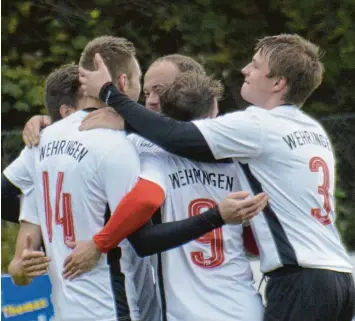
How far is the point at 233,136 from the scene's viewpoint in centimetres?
492

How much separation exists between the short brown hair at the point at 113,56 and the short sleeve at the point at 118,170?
362 mm

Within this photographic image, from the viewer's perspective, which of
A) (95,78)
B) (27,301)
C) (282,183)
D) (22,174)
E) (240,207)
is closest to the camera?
(240,207)

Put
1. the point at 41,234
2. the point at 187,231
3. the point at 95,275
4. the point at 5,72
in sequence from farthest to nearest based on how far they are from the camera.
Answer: the point at 5,72, the point at 41,234, the point at 95,275, the point at 187,231

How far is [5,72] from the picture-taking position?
1180 cm

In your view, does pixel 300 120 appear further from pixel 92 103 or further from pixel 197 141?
pixel 92 103

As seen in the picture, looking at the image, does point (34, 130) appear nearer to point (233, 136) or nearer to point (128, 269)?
point (128, 269)

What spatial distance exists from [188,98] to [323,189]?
2.01 feet

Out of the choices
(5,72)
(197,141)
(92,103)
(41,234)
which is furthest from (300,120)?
(5,72)

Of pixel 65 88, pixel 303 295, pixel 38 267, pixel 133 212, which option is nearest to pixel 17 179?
pixel 65 88

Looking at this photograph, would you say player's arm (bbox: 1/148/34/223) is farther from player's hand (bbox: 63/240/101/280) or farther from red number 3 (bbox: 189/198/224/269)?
red number 3 (bbox: 189/198/224/269)

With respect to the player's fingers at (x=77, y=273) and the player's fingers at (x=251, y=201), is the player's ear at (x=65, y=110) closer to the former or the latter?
the player's fingers at (x=77, y=273)

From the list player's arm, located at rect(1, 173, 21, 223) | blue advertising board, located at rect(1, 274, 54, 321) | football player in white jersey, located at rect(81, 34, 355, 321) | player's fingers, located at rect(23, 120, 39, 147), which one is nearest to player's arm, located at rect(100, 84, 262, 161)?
football player in white jersey, located at rect(81, 34, 355, 321)

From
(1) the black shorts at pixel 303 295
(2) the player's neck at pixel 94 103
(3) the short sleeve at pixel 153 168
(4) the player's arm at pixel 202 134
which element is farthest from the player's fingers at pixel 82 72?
(1) the black shorts at pixel 303 295

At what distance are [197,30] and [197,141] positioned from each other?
748 centimetres
